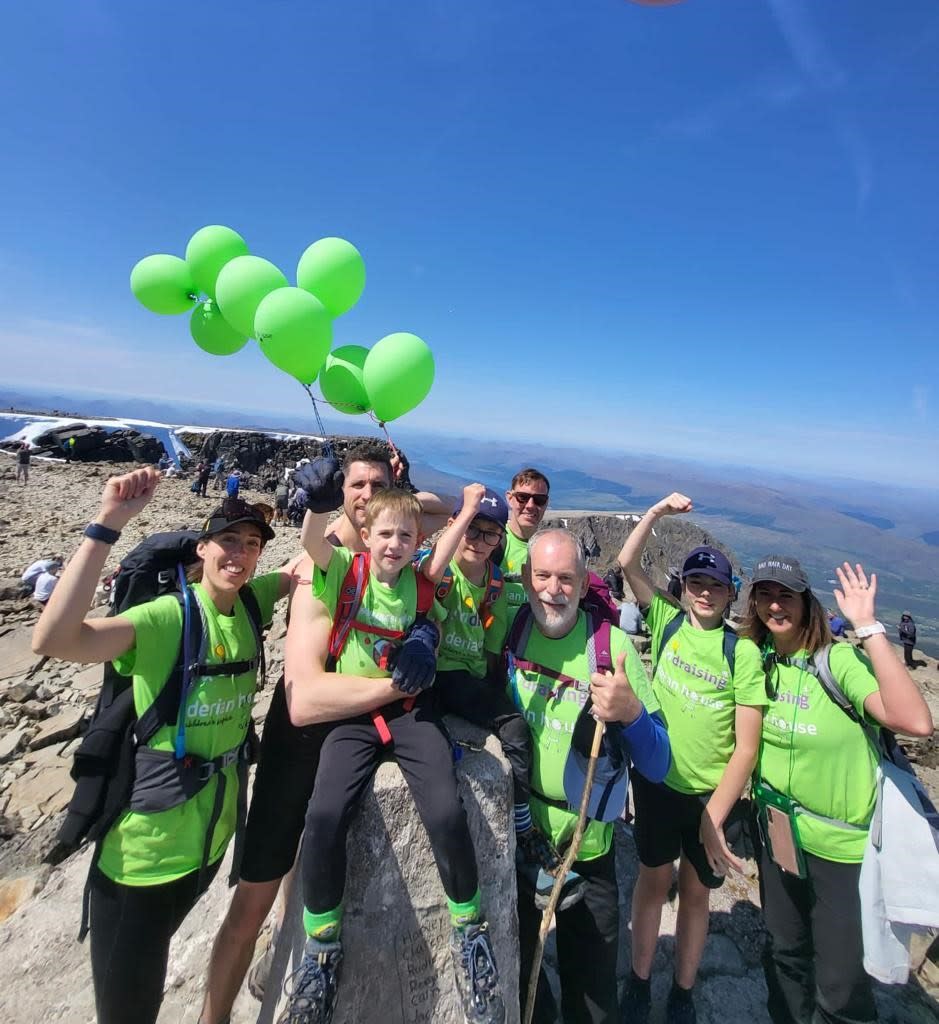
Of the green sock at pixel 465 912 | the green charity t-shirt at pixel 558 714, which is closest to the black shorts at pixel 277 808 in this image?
the green sock at pixel 465 912

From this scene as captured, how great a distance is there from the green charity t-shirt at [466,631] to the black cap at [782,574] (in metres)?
1.67

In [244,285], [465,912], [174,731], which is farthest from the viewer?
[244,285]

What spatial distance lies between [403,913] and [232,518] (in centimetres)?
215

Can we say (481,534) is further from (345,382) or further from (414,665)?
(345,382)

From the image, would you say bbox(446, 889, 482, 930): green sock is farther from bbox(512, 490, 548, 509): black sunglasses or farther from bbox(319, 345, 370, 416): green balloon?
bbox(319, 345, 370, 416): green balloon

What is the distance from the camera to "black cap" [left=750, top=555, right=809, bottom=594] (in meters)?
3.03

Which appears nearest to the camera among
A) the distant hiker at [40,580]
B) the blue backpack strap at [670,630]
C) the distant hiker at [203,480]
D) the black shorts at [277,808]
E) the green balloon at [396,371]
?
the black shorts at [277,808]

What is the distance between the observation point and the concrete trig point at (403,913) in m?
2.34

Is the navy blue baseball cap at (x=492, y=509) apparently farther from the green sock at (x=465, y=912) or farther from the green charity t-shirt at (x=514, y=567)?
the green sock at (x=465, y=912)

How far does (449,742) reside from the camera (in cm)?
247

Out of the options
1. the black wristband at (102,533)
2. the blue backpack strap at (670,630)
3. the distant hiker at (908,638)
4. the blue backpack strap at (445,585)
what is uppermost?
the black wristband at (102,533)

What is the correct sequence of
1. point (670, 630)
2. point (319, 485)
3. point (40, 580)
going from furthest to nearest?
point (40, 580), point (670, 630), point (319, 485)

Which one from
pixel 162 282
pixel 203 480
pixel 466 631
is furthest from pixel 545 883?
pixel 203 480

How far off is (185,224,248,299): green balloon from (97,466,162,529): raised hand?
3038 mm
